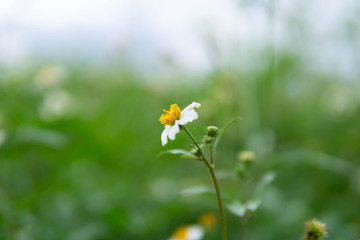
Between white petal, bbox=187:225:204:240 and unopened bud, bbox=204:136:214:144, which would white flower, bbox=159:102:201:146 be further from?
white petal, bbox=187:225:204:240

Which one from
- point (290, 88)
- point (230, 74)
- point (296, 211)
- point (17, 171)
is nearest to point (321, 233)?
point (296, 211)

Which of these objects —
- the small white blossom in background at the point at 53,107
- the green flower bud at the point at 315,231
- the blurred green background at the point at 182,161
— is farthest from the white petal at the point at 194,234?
the small white blossom in background at the point at 53,107

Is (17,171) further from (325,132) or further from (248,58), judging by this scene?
(325,132)

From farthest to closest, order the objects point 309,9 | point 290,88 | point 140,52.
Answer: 1. point 140,52
2. point 290,88
3. point 309,9

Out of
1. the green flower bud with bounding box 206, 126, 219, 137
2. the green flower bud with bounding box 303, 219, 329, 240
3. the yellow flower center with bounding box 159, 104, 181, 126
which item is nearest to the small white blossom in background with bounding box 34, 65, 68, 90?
the yellow flower center with bounding box 159, 104, 181, 126

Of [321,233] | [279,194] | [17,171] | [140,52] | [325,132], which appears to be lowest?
[321,233]

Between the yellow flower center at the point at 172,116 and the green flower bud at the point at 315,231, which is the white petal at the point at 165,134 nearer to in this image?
the yellow flower center at the point at 172,116
